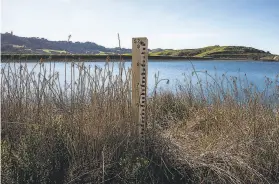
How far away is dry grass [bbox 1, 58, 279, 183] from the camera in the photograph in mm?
3553

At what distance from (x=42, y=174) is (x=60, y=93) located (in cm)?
122

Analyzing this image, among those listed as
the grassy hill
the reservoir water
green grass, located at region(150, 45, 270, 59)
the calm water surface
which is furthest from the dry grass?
green grass, located at region(150, 45, 270, 59)

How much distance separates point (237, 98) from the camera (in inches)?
205

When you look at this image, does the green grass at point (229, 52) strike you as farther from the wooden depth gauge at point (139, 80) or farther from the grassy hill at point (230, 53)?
the wooden depth gauge at point (139, 80)

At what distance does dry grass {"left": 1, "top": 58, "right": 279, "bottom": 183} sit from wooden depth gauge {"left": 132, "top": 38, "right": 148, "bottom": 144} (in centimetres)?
9

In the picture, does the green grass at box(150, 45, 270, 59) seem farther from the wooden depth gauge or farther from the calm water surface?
the wooden depth gauge

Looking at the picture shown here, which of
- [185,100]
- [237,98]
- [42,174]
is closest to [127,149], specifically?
[42,174]

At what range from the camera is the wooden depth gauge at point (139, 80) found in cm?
395

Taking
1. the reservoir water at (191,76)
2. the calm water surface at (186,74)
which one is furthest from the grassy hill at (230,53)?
the reservoir water at (191,76)

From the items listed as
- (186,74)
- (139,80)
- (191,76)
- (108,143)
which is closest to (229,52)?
(186,74)

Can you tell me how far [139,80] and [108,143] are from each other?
787 millimetres

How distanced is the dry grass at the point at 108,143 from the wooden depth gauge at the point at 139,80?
0.09 metres

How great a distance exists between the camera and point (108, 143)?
12.2ft

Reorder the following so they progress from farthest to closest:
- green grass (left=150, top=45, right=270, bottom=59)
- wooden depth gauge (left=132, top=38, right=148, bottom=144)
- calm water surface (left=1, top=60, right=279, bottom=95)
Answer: green grass (left=150, top=45, right=270, bottom=59), calm water surface (left=1, top=60, right=279, bottom=95), wooden depth gauge (left=132, top=38, right=148, bottom=144)
